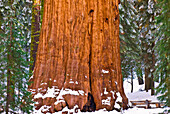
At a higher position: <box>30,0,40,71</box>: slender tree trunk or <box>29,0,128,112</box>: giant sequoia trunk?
<box>30,0,40,71</box>: slender tree trunk

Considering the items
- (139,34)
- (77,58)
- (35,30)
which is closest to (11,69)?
(77,58)

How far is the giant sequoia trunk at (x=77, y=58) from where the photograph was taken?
6.18 m

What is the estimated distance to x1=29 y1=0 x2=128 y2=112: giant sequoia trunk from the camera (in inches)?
243

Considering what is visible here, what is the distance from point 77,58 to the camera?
638cm

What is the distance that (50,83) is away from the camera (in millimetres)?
→ 6320

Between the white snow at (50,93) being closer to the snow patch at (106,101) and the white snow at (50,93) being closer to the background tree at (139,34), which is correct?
the snow patch at (106,101)

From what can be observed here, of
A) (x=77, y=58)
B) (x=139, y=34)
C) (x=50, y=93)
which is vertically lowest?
(x=50, y=93)

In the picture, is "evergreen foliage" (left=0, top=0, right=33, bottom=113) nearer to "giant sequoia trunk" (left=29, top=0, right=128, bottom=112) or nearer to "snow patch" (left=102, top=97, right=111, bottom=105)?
"giant sequoia trunk" (left=29, top=0, right=128, bottom=112)

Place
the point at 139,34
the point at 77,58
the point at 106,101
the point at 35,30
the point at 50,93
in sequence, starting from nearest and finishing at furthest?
the point at 50,93 → the point at 106,101 → the point at 77,58 → the point at 35,30 → the point at 139,34

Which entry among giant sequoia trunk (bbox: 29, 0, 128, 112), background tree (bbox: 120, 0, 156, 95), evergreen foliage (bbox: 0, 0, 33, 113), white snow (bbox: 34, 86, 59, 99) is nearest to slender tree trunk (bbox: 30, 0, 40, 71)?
giant sequoia trunk (bbox: 29, 0, 128, 112)

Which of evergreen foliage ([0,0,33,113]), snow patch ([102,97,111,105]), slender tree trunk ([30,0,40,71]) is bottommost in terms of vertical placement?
snow patch ([102,97,111,105])

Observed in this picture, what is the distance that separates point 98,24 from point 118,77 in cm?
171

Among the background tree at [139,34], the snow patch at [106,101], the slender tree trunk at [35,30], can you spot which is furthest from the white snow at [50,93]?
the background tree at [139,34]

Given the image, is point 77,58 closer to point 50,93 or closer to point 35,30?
point 50,93
